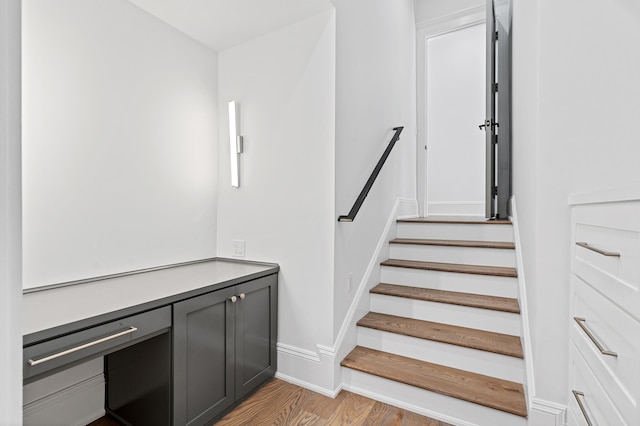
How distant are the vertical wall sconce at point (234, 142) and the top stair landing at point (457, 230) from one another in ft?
5.21

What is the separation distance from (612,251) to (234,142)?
2.10 metres

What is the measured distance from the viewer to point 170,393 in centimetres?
144

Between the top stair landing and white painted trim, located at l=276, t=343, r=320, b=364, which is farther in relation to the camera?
the top stair landing

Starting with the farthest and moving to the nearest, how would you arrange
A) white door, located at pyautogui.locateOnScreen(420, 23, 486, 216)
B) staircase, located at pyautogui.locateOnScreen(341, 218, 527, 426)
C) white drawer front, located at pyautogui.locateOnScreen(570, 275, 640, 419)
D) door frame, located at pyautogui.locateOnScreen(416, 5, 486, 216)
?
white door, located at pyautogui.locateOnScreen(420, 23, 486, 216)
door frame, located at pyautogui.locateOnScreen(416, 5, 486, 216)
staircase, located at pyautogui.locateOnScreen(341, 218, 527, 426)
white drawer front, located at pyautogui.locateOnScreen(570, 275, 640, 419)

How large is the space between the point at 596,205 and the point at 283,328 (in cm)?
178

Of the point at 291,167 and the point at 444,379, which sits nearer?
the point at 444,379

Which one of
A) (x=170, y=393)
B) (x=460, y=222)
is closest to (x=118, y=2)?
(x=170, y=393)

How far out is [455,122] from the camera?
4.11m

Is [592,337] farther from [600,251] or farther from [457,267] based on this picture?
[457,267]

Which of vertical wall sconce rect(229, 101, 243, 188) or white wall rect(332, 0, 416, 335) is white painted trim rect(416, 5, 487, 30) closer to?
white wall rect(332, 0, 416, 335)

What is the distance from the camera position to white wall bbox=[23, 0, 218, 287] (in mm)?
1519

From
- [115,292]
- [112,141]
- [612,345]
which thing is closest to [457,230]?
[612,345]

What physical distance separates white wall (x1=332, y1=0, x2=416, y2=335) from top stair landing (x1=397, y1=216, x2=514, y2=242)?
291 millimetres

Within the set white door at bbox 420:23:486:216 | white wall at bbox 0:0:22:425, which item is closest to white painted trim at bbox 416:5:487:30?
white door at bbox 420:23:486:216
